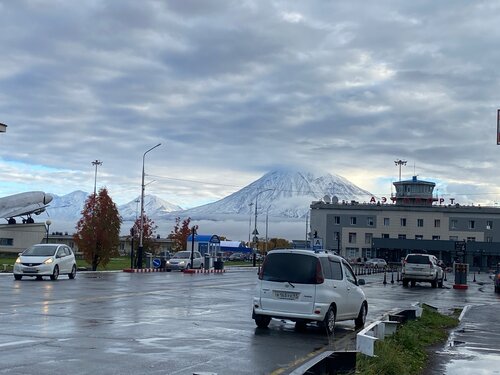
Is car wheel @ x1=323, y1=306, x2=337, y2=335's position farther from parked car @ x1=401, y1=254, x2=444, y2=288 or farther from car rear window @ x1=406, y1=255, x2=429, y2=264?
car rear window @ x1=406, y1=255, x2=429, y2=264

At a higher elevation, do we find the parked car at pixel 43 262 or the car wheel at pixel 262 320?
the parked car at pixel 43 262

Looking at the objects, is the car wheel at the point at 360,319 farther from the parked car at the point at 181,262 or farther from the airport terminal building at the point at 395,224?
the airport terminal building at the point at 395,224

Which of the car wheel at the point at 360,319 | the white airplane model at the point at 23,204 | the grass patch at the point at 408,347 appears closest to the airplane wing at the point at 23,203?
the white airplane model at the point at 23,204

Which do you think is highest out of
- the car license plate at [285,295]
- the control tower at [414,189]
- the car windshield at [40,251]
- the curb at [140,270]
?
the control tower at [414,189]

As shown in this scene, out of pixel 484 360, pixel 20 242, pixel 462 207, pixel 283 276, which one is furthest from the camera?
→ pixel 462 207

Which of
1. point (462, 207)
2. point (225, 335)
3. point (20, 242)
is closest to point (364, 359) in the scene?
point (225, 335)

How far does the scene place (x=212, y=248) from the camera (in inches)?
2744

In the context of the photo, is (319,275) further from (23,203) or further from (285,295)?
(23,203)

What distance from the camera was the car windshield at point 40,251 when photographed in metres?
32.6

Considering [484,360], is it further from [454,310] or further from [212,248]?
[212,248]

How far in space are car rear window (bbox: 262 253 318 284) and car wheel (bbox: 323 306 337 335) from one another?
0.75 meters

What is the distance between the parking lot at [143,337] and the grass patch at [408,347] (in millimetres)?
1256

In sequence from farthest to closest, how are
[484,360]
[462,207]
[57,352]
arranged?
[462,207] < [484,360] < [57,352]

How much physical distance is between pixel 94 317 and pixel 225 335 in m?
A: 3.58
